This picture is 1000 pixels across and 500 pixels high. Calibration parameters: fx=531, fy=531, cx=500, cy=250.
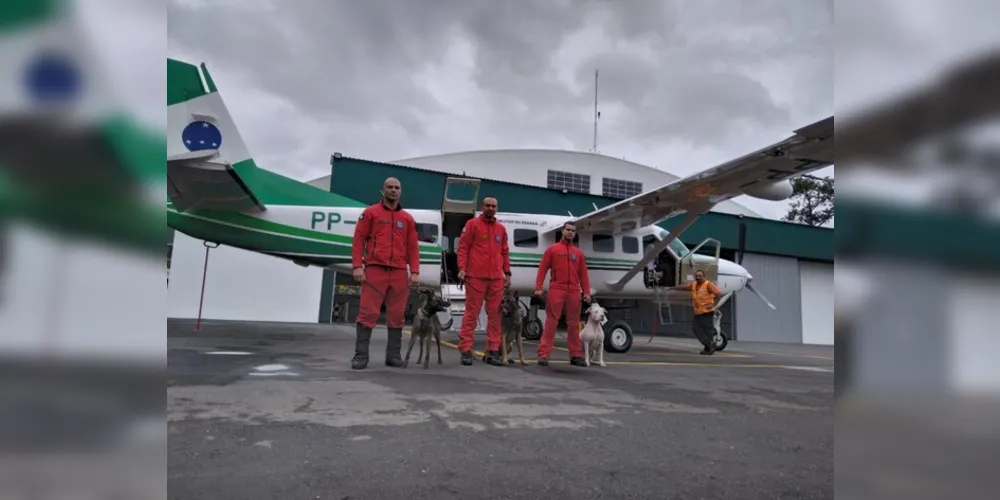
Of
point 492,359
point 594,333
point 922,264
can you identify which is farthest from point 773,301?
point 922,264

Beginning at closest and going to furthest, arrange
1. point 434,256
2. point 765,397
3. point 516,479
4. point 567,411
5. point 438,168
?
point 516,479 < point 567,411 < point 765,397 < point 434,256 < point 438,168

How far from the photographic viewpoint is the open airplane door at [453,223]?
9.52 meters

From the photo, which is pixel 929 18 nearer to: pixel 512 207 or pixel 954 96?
pixel 954 96

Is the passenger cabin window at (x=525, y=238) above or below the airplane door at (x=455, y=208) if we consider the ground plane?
below

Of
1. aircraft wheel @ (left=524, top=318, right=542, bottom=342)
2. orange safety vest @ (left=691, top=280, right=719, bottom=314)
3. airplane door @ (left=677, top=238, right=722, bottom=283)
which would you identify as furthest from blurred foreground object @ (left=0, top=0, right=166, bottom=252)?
aircraft wheel @ (left=524, top=318, right=542, bottom=342)

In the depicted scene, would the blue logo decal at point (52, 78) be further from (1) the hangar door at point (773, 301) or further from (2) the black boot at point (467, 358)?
(1) the hangar door at point (773, 301)

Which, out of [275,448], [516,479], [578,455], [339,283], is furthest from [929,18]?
[339,283]

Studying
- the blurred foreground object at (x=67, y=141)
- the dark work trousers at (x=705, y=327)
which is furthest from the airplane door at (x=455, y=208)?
the blurred foreground object at (x=67, y=141)

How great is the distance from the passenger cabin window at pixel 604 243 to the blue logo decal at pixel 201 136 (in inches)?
284

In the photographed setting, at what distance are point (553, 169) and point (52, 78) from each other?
28.6 metres

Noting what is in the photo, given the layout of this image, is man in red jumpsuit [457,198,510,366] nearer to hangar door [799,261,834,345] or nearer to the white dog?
the white dog

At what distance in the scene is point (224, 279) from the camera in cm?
1714

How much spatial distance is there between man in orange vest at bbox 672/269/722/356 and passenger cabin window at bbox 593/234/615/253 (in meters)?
1.65

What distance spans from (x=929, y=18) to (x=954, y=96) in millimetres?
133
